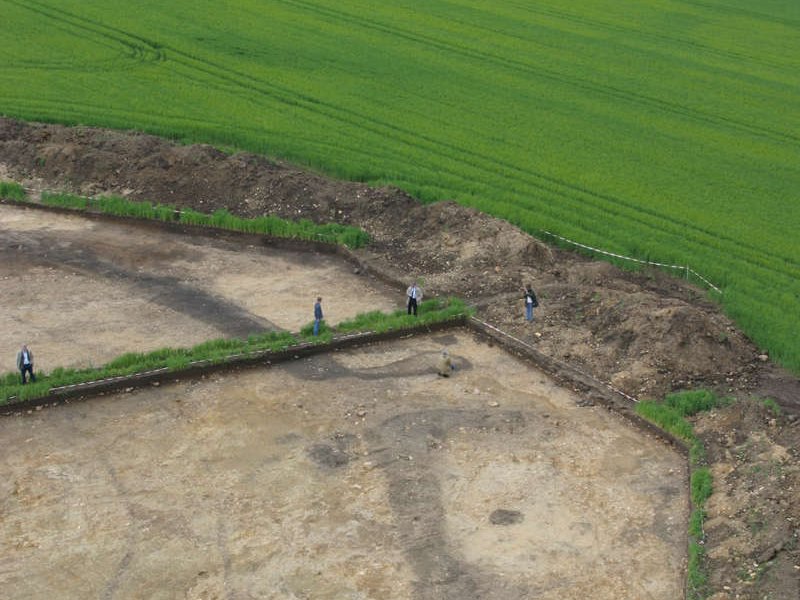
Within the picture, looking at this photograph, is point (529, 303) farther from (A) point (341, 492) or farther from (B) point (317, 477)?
(A) point (341, 492)

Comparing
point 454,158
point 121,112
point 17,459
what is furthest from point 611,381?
point 121,112

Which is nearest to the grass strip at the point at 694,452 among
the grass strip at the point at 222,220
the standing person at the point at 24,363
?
the grass strip at the point at 222,220

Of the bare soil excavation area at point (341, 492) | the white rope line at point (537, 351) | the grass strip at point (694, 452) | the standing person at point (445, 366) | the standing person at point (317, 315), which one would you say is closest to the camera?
the bare soil excavation area at point (341, 492)

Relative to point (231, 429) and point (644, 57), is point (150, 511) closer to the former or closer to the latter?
point (231, 429)

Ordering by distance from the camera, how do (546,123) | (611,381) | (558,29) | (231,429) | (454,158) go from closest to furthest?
(231,429) < (611,381) < (454,158) < (546,123) < (558,29)

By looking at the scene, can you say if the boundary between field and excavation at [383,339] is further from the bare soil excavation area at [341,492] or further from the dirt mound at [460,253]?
the dirt mound at [460,253]

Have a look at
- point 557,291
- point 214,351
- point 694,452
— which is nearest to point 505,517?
point 694,452

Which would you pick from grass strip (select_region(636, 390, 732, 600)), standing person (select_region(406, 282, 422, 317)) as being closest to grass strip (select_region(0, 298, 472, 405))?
standing person (select_region(406, 282, 422, 317))
